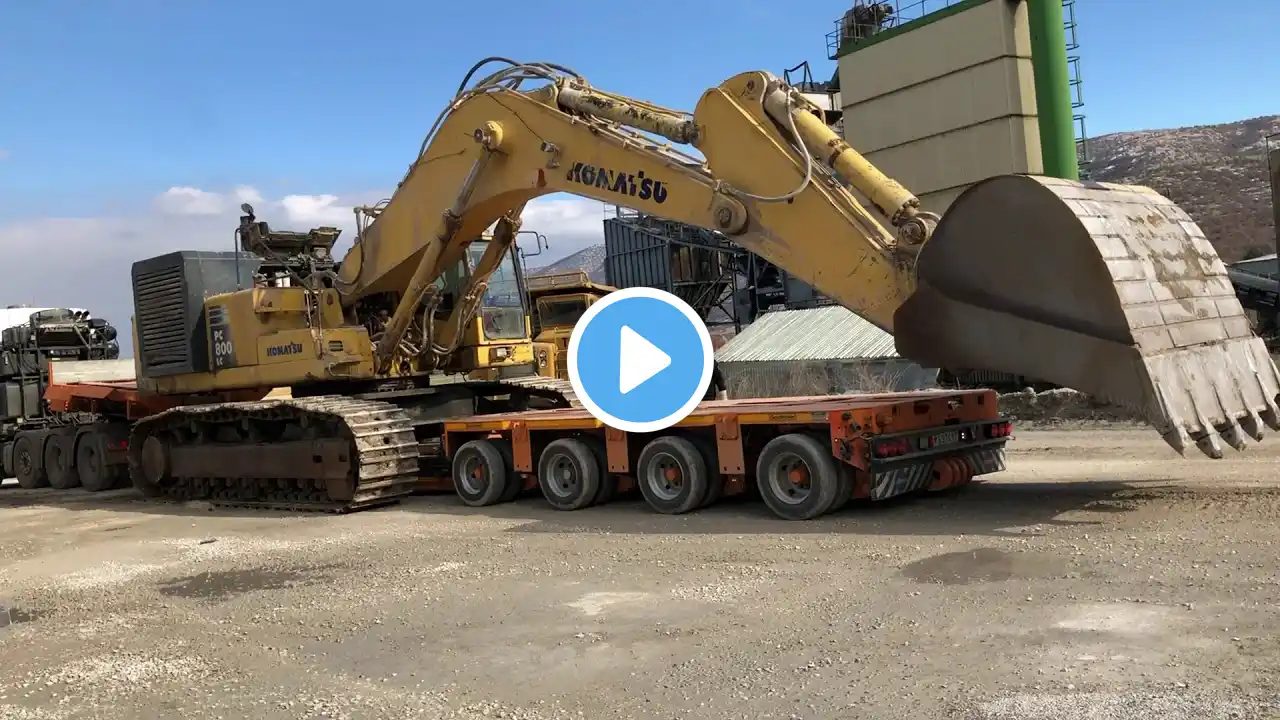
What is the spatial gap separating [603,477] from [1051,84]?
96.9 ft

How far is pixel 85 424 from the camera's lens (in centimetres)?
1820

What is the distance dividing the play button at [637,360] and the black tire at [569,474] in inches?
48.6

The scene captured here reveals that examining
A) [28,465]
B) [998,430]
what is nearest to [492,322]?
[998,430]

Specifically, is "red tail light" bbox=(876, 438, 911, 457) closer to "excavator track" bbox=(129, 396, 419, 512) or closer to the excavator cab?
"excavator track" bbox=(129, 396, 419, 512)

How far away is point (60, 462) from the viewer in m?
18.5

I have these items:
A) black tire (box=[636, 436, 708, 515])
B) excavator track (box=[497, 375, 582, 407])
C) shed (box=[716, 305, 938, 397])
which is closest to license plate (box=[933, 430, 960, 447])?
black tire (box=[636, 436, 708, 515])

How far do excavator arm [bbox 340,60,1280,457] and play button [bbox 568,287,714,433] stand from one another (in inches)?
35.5

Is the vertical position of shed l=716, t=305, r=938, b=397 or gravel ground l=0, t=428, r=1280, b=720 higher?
shed l=716, t=305, r=938, b=397

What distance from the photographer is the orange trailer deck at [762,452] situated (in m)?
9.21

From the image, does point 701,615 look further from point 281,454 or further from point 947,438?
point 281,454

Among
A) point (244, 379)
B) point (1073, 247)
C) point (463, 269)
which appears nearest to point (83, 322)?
point (244, 379)

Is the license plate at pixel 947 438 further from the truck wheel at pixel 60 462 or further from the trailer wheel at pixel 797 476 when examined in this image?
the truck wheel at pixel 60 462

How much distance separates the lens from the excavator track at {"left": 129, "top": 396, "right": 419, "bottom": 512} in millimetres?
12141

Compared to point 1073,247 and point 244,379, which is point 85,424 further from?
point 1073,247
